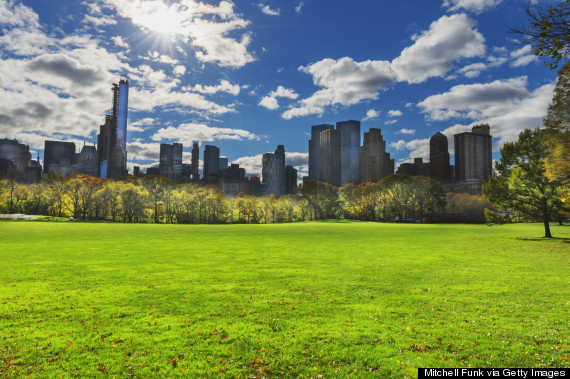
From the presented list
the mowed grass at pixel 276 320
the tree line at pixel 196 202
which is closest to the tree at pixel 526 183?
the mowed grass at pixel 276 320

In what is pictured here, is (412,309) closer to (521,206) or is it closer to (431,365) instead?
(431,365)

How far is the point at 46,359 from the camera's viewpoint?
8875mm

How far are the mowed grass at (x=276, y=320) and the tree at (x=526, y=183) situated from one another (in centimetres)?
2569

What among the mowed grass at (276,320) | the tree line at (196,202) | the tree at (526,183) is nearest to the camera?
the mowed grass at (276,320)

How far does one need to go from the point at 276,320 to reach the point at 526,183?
46.1m

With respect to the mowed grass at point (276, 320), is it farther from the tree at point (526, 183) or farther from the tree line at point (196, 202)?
the tree line at point (196, 202)

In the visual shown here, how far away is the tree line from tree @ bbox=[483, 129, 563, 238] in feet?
231

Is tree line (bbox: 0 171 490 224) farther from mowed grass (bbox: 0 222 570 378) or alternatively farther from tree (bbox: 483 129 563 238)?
mowed grass (bbox: 0 222 570 378)

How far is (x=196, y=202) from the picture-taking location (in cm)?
11525

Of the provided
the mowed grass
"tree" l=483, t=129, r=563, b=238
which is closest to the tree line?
"tree" l=483, t=129, r=563, b=238

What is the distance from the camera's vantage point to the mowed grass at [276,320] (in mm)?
8695

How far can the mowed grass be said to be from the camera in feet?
28.5

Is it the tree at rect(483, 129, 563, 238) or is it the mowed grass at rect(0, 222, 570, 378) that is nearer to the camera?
the mowed grass at rect(0, 222, 570, 378)

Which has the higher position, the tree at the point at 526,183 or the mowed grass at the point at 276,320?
the tree at the point at 526,183
